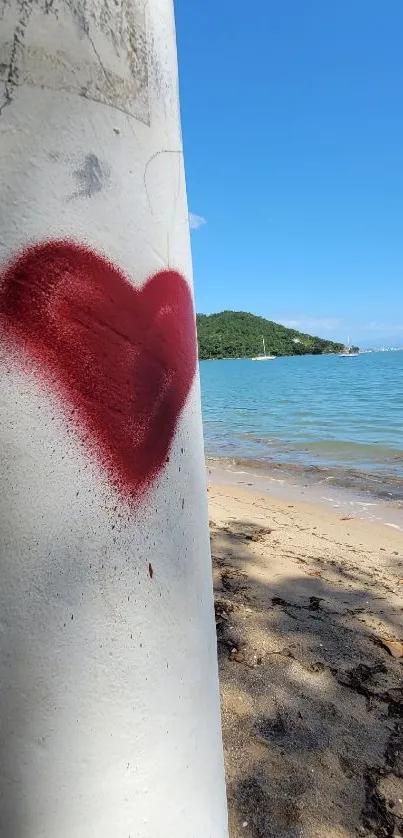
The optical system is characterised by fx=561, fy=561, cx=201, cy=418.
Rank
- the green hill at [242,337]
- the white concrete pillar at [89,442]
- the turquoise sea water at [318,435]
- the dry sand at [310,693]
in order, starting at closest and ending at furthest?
1. the white concrete pillar at [89,442]
2. the dry sand at [310,693]
3. the turquoise sea water at [318,435]
4. the green hill at [242,337]

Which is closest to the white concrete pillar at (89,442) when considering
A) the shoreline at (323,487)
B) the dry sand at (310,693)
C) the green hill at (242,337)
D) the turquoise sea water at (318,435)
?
the dry sand at (310,693)

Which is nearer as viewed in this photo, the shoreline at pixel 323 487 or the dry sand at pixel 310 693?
the dry sand at pixel 310 693

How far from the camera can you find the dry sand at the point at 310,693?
182cm

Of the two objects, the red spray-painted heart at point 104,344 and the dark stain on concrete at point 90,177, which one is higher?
the dark stain on concrete at point 90,177

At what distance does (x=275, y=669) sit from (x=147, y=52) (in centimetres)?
245

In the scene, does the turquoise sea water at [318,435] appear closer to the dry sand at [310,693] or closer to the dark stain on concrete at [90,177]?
the dry sand at [310,693]

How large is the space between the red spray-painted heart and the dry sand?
1.41m

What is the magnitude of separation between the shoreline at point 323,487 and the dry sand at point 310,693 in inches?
90.0

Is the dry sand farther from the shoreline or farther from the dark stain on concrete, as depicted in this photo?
the shoreline

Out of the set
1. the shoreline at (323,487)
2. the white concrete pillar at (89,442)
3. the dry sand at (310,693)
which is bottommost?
the shoreline at (323,487)

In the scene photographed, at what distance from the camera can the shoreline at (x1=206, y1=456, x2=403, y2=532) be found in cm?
691

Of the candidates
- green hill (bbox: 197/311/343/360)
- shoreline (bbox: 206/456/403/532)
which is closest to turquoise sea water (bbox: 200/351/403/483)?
shoreline (bbox: 206/456/403/532)

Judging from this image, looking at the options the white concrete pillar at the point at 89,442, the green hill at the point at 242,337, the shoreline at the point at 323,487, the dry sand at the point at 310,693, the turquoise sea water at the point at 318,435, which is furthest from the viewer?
the green hill at the point at 242,337

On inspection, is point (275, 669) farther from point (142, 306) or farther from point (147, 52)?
point (147, 52)
